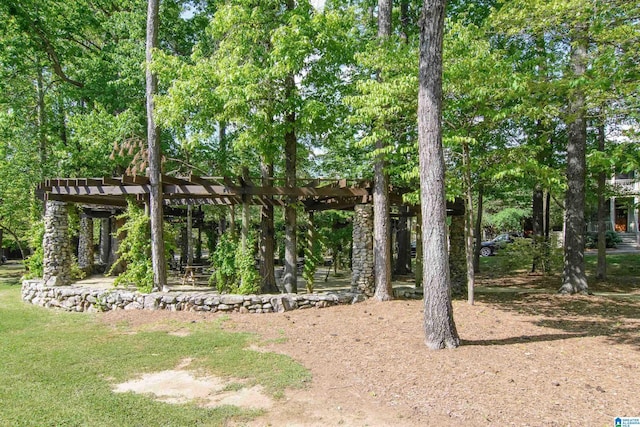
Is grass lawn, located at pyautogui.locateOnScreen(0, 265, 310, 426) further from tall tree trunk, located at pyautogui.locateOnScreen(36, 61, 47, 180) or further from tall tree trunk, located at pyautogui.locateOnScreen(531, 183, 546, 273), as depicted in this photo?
tall tree trunk, located at pyautogui.locateOnScreen(531, 183, 546, 273)

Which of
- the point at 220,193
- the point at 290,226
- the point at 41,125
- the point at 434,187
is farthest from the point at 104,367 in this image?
the point at 41,125

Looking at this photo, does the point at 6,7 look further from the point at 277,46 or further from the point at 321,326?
the point at 321,326

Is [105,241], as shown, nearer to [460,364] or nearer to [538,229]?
[460,364]

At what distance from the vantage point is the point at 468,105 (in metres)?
8.69

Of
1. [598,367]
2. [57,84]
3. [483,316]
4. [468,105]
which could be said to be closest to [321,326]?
[483,316]

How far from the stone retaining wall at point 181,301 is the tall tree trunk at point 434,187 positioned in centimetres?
426

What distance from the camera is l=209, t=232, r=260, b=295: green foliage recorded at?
34.5 feet

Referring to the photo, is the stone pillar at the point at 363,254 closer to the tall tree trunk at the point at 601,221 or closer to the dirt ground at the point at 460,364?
the dirt ground at the point at 460,364

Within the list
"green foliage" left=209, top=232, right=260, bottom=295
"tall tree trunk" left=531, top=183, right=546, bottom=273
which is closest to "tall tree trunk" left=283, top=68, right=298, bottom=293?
"green foliage" left=209, top=232, right=260, bottom=295

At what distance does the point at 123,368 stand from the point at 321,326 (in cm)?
368

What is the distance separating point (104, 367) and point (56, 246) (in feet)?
25.3

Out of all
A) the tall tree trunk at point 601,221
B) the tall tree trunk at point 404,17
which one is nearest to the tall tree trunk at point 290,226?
the tall tree trunk at point 404,17

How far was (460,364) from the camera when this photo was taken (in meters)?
5.61

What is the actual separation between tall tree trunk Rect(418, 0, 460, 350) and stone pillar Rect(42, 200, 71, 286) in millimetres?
10879
